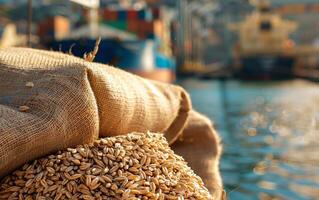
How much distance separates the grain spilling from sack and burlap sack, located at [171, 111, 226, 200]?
3.02 ft

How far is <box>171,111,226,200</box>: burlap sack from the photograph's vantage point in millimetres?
3455

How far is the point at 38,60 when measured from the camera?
9.00 ft

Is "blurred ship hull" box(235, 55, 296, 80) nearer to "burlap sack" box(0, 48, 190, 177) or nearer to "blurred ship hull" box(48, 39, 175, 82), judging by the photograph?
"blurred ship hull" box(48, 39, 175, 82)

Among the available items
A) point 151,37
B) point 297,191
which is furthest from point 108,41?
point 297,191

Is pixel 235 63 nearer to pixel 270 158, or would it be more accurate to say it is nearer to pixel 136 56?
pixel 136 56

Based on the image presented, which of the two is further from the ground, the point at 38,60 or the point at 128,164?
the point at 38,60

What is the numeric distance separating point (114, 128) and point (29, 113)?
18.3 inches

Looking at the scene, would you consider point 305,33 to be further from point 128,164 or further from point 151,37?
point 128,164

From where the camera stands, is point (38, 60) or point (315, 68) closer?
point (38, 60)

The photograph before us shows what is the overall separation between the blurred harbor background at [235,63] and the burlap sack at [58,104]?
1.12 ft

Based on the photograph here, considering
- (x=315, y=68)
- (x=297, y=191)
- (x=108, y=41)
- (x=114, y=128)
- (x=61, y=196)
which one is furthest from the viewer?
(x=315, y=68)

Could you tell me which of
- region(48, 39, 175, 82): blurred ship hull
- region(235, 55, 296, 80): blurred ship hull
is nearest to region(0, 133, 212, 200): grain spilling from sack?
region(48, 39, 175, 82): blurred ship hull

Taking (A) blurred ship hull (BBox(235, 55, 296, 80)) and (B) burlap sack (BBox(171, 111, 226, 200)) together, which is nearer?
(B) burlap sack (BBox(171, 111, 226, 200))

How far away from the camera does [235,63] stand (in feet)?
194
